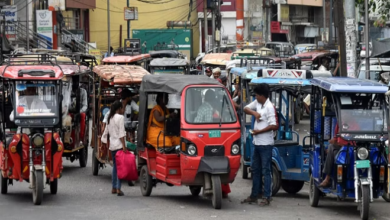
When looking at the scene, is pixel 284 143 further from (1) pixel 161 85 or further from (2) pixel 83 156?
(2) pixel 83 156

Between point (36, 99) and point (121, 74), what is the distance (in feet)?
10.0

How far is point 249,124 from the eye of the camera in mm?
16859

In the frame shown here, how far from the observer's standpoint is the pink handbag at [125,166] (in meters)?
14.0

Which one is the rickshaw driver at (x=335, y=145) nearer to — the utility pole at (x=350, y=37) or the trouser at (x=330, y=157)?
the trouser at (x=330, y=157)

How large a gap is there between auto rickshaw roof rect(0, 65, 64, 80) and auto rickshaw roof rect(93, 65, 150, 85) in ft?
7.95

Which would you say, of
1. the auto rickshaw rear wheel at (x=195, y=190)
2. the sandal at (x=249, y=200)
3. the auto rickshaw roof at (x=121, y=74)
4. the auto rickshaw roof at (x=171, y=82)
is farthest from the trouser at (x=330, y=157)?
the auto rickshaw roof at (x=121, y=74)

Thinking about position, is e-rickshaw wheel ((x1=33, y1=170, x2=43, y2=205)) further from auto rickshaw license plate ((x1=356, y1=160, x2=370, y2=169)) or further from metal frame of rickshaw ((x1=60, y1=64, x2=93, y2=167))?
auto rickshaw license plate ((x1=356, y1=160, x2=370, y2=169))

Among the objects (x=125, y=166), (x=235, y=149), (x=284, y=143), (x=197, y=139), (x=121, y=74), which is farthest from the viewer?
(x=121, y=74)

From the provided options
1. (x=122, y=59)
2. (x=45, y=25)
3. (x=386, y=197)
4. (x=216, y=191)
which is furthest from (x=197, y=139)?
(x=45, y=25)

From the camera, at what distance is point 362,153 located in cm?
1173

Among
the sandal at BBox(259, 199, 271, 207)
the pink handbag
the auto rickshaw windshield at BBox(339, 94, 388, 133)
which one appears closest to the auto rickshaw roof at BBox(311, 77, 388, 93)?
the auto rickshaw windshield at BBox(339, 94, 388, 133)

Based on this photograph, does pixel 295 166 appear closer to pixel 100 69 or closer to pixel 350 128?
pixel 350 128

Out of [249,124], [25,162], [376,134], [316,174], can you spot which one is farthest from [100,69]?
[376,134]

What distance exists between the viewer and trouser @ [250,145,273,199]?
43.0 ft
